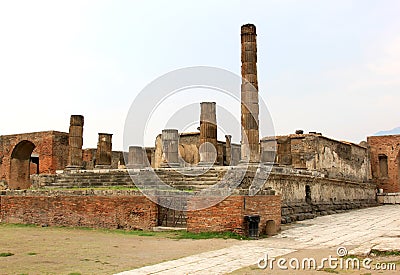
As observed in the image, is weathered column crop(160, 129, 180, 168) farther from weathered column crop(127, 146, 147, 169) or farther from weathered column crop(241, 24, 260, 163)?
weathered column crop(241, 24, 260, 163)

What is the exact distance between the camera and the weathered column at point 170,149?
597 inches

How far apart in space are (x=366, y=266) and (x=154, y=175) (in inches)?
320

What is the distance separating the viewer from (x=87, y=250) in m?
7.71

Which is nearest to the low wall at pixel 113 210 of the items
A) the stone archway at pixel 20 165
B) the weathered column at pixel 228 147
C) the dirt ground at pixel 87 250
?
the dirt ground at pixel 87 250

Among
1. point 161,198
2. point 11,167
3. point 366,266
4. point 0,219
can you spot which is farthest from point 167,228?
point 11,167

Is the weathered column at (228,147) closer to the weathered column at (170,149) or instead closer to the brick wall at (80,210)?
the weathered column at (170,149)

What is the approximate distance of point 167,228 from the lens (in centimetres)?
1052

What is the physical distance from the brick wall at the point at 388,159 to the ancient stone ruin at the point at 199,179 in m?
2.80

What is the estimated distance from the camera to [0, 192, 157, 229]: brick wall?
10859 mm

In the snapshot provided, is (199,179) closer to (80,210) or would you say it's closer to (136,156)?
(80,210)

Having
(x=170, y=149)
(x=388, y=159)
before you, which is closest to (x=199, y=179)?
(x=170, y=149)

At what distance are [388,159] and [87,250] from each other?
2517cm

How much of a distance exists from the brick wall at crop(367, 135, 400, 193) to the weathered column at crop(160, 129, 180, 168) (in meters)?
17.8

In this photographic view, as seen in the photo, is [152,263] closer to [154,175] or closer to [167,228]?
[167,228]
